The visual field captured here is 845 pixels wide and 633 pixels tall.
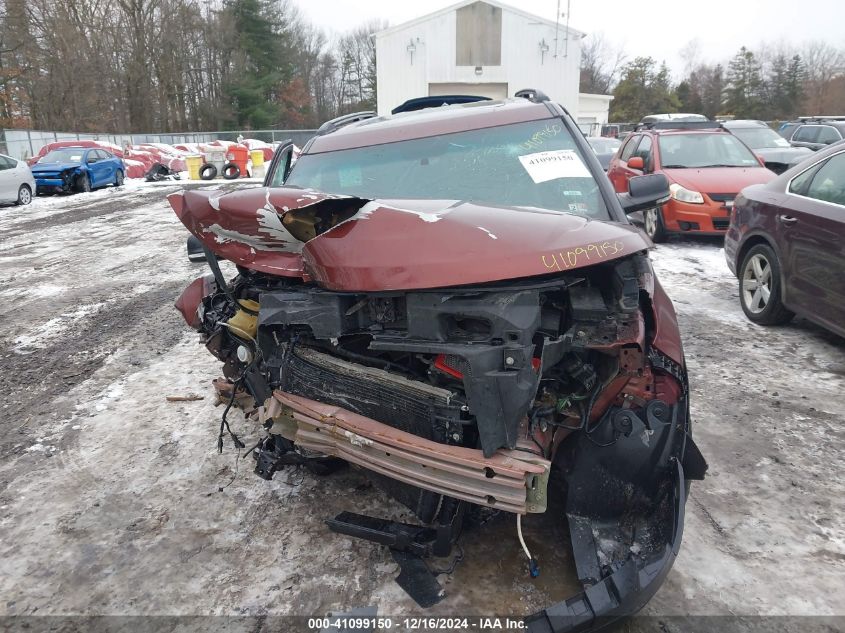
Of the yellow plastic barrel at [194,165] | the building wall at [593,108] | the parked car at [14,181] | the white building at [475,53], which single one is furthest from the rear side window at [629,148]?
the building wall at [593,108]

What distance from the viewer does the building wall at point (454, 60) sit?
29.9m

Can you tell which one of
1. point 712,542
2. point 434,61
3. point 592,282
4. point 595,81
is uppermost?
point 595,81

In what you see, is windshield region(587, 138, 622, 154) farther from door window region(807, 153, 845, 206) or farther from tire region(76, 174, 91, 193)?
tire region(76, 174, 91, 193)

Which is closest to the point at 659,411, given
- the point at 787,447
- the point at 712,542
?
the point at 712,542

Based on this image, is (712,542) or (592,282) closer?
(592,282)

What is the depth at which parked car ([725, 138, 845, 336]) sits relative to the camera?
176 inches

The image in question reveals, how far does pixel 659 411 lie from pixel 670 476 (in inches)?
10.3

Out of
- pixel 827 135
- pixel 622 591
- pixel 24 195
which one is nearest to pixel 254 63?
pixel 24 195

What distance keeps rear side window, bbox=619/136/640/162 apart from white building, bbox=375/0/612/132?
66.2 ft

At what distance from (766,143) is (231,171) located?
1876 centimetres

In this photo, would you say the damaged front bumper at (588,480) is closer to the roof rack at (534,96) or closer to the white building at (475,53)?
the roof rack at (534,96)

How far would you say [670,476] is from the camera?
232 cm

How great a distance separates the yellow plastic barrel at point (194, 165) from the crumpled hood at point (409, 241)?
75.6ft

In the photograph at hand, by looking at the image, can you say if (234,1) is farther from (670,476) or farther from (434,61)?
(670,476)
